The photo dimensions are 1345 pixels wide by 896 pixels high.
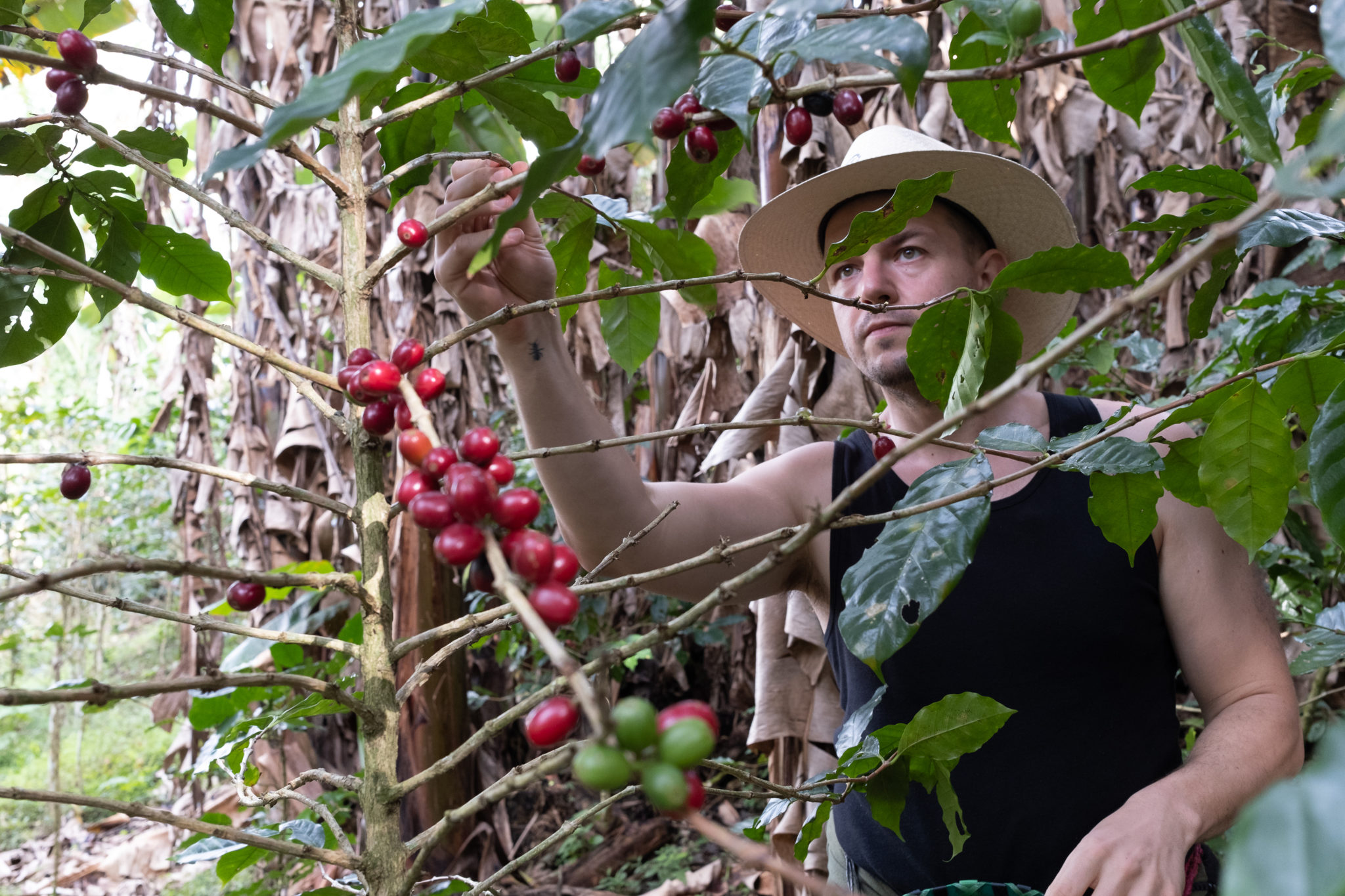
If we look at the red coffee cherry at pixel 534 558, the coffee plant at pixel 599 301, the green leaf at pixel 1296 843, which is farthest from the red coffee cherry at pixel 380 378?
the green leaf at pixel 1296 843

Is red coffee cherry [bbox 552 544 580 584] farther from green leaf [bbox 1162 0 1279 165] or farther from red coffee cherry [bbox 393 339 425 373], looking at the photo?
green leaf [bbox 1162 0 1279 165]

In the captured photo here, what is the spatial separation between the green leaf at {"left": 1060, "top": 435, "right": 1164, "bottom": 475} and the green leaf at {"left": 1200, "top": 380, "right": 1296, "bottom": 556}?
0.05 m

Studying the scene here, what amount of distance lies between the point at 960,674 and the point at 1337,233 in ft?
2.62

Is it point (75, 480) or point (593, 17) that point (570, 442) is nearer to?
point (75, 480)

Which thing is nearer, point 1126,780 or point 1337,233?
point 1337,233

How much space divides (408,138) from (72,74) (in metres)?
0.29

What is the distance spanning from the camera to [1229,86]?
66cm

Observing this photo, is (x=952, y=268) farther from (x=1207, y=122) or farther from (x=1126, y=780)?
(x=1207, y=122)

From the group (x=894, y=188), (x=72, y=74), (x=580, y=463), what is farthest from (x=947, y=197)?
(x=72, y=74)

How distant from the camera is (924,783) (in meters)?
0.81

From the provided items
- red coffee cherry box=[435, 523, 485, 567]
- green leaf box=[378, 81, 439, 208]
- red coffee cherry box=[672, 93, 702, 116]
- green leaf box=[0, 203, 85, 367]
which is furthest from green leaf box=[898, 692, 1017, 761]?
green leaf box=[0, 203, 85, 367]

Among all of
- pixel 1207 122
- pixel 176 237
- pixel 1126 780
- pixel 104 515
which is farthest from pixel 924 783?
pixel 104 515

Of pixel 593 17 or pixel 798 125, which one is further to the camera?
pixel 798 125

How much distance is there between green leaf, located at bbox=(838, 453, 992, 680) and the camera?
0.68 metres
